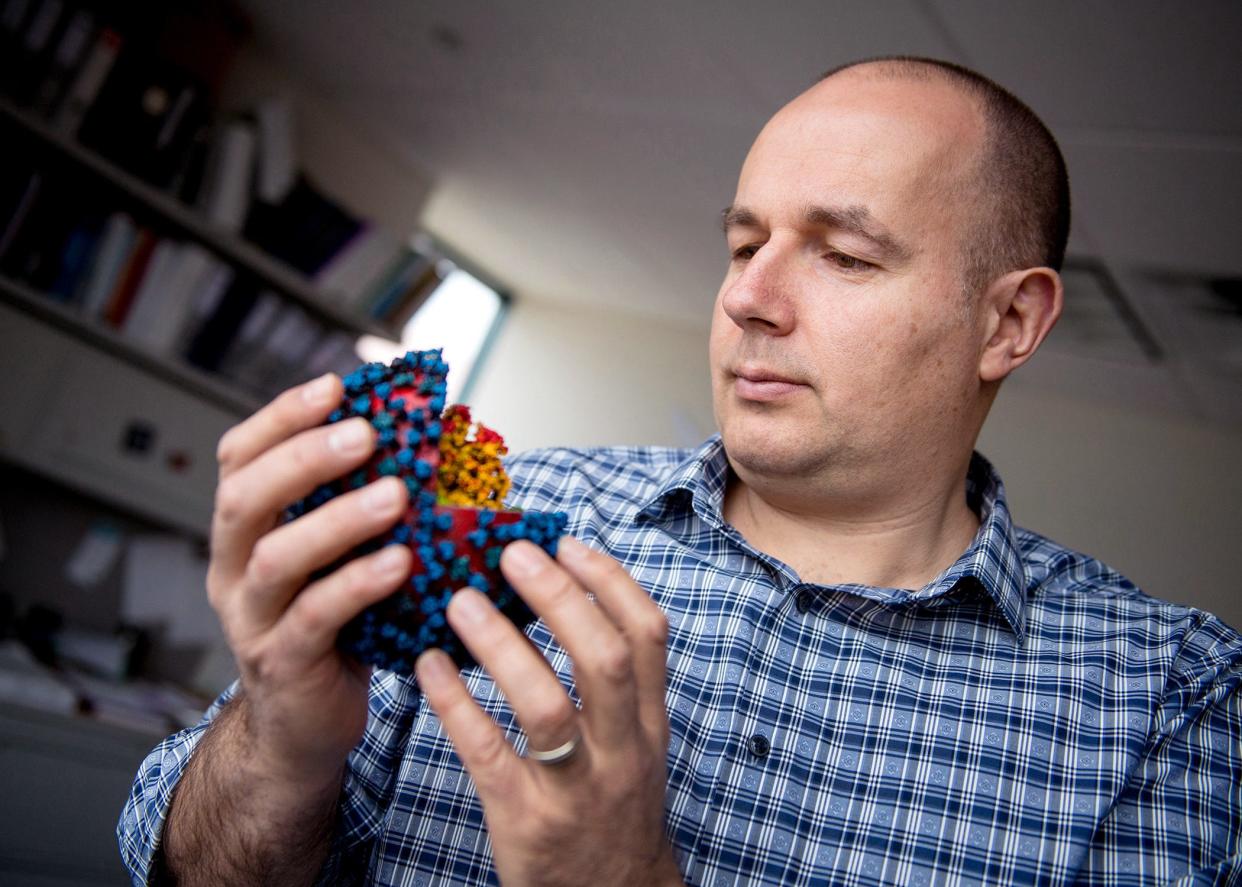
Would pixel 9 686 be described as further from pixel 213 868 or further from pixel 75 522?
pixel 213 868

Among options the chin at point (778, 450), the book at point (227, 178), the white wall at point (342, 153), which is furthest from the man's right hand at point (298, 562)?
the white wall at point (342, 153)

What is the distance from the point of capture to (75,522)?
3.28 metres

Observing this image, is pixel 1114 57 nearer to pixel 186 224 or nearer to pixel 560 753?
pixel 560 753

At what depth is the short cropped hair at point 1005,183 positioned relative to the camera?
1272 mm

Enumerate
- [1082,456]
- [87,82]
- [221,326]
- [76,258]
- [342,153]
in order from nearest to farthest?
[87,82], [76,258], [221,326], [342,153], [1082,456]

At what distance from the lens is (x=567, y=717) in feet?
2.10

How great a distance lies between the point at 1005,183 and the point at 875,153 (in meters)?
0.22

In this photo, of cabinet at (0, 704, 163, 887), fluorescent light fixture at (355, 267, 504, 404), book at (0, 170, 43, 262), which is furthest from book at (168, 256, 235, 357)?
fluorescent light fixture at (355, 267, 504, 404)

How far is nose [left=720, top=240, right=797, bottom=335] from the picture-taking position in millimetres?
1149

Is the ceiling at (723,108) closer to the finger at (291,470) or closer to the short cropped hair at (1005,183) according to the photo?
the short cropped hair at (1005,183)

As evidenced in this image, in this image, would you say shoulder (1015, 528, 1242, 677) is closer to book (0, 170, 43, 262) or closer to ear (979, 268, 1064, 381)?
ear (979, 268, 1064, 381)

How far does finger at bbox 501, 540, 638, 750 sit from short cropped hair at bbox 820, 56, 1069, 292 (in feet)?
2.71

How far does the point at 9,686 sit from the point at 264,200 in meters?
1.71

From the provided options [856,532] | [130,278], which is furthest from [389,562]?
[130,278]
